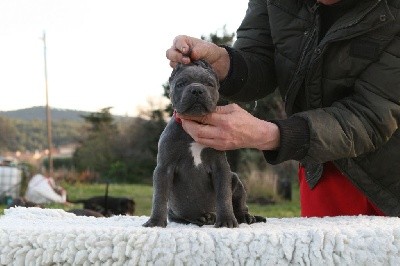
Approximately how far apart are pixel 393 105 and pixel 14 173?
50.6ft

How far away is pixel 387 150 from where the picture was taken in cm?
263

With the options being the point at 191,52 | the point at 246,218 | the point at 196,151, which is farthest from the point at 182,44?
the point at 246,218

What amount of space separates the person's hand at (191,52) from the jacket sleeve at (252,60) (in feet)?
0.44

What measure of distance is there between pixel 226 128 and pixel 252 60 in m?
0.88

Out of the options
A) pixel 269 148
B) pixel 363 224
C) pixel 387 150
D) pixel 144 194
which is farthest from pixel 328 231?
pixel 144 194

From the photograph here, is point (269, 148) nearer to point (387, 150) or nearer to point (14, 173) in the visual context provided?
point (387, 150)

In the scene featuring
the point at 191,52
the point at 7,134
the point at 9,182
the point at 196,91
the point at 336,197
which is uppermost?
the point at 191,52

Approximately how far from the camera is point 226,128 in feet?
6.56

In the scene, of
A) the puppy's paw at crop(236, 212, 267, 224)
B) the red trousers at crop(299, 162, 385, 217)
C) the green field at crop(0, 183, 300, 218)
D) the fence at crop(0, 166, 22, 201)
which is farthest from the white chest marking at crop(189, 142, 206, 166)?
the fence at crop(0, 166, 22, 201)

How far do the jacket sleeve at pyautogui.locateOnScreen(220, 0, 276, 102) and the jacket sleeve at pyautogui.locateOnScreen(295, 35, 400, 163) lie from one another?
0.45 metres

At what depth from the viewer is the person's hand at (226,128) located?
6.56ft

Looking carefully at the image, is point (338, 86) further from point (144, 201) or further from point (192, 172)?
point (144, 201)

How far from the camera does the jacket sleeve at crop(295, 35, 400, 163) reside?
2.20 metres

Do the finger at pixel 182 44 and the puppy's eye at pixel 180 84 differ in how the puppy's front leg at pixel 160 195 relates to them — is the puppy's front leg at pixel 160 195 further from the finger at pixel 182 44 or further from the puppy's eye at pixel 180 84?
the finger at pixel 182 44
